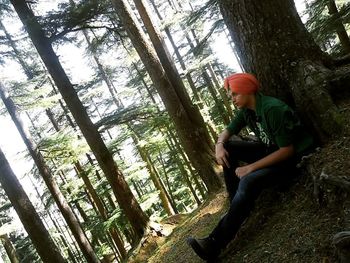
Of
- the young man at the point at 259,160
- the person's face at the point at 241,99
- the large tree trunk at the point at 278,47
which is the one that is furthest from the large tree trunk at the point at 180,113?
the person's face at the point at 241,99

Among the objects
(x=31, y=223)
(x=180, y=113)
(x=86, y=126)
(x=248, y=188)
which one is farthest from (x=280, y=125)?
(x=86, y=126)

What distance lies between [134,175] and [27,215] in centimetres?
825

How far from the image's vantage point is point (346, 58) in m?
4.07

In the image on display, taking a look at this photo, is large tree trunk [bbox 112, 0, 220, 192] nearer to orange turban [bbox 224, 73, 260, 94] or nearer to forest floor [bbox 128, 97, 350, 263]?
forest floor [bbox 128, 97, 350, 263]

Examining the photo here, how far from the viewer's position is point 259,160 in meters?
3.50

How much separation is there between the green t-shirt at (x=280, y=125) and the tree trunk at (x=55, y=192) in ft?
27.1

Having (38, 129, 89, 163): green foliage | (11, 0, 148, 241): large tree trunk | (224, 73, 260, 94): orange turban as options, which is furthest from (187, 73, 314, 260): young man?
(38, 129, 89, 163): green foliage

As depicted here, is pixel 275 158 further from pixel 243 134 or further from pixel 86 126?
pixel 86 126

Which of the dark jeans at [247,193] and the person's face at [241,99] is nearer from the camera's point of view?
the dark jeans at [247,193]

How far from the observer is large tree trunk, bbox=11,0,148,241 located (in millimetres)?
8773

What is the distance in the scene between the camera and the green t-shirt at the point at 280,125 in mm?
3398

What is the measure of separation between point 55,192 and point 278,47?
8.83m

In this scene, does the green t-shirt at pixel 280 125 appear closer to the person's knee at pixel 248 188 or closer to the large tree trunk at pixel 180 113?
the person's knee at pixel 248 188

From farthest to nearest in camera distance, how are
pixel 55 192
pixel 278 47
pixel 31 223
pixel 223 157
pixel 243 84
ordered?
pixel 55 192, pixel 31 223, pixel 278 47, pixel 223 157, pixel 243 84
